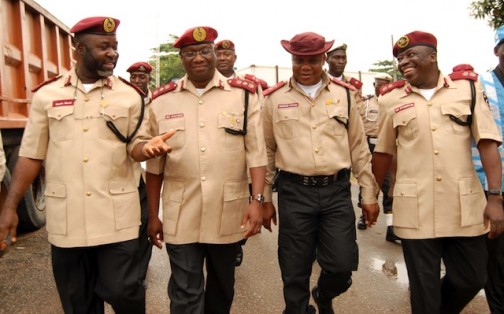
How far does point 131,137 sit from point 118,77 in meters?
0.42

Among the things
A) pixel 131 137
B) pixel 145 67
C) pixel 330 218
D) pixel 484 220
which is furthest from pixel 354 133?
pixel 145 67

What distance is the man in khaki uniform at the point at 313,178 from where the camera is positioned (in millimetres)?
3244

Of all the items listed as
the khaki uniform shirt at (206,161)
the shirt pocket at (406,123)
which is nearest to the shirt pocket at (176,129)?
the khaki uniform shirt at (206,161)

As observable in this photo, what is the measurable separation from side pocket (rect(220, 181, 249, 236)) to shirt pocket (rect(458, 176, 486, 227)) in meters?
1.31

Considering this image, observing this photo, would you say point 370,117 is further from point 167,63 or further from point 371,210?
point 167,63

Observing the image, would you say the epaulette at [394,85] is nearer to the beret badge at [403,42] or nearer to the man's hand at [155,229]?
the beret badge at [403,42]

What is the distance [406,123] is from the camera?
3.06 metres

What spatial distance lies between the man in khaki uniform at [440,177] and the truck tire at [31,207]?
4.26 m

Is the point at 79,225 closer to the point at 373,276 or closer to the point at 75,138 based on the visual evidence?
the point at 75,138

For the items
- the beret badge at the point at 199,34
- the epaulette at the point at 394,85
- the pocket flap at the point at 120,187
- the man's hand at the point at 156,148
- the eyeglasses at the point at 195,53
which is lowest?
the pocket flap at the point at 120,187

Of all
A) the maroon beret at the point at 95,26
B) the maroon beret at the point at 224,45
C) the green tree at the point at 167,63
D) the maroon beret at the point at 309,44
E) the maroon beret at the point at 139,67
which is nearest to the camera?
the maroon beret at the point at 95,26

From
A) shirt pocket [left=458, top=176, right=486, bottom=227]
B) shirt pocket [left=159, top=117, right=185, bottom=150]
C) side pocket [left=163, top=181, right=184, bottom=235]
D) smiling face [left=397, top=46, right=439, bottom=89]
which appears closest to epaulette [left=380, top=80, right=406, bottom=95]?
smiling face [left=397, top=46, right=439, bottom=89]

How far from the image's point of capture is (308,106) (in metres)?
3.33

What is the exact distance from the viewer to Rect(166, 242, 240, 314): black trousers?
293 centimetres
